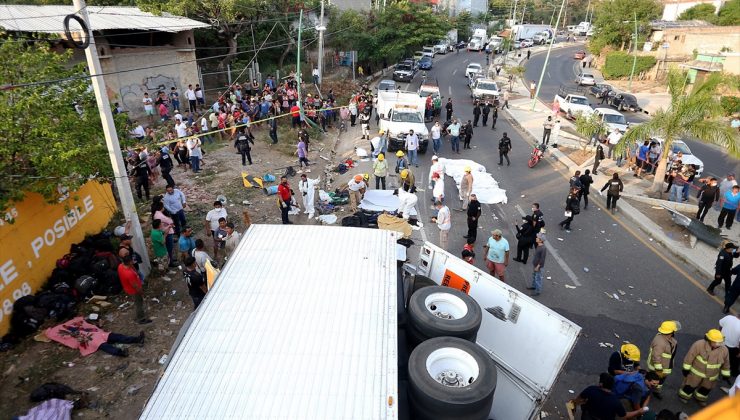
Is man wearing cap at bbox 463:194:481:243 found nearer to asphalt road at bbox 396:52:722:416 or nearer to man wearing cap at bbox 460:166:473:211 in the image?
asphalt road at bbox 396:52:722:416

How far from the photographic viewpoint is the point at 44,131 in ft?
25.5

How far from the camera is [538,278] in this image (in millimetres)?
8992

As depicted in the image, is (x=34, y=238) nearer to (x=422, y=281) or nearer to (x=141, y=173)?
(x=141, y=173)

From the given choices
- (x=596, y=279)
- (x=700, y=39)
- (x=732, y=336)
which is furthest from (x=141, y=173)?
A: (x=700, y=39)

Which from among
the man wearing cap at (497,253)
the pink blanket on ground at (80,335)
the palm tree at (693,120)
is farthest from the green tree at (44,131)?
the palm tree at (693,120)

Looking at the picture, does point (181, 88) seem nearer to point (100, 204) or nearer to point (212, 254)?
point (100, 204)

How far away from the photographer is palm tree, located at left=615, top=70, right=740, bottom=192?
12.6 meters

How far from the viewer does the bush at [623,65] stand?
39812 mm

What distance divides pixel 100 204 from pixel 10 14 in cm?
1456

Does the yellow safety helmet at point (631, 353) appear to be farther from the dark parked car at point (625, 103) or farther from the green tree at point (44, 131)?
the dark parked car at point (625, 103)

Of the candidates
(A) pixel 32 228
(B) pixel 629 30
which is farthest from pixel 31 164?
(B) pixel 629 30

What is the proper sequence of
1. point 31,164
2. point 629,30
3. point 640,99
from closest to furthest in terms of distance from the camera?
point 31,164 → point 640,99 → point 629,30

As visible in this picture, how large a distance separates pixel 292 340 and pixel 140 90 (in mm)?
20939

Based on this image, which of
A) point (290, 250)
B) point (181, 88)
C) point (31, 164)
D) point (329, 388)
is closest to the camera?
point (329, 388)
